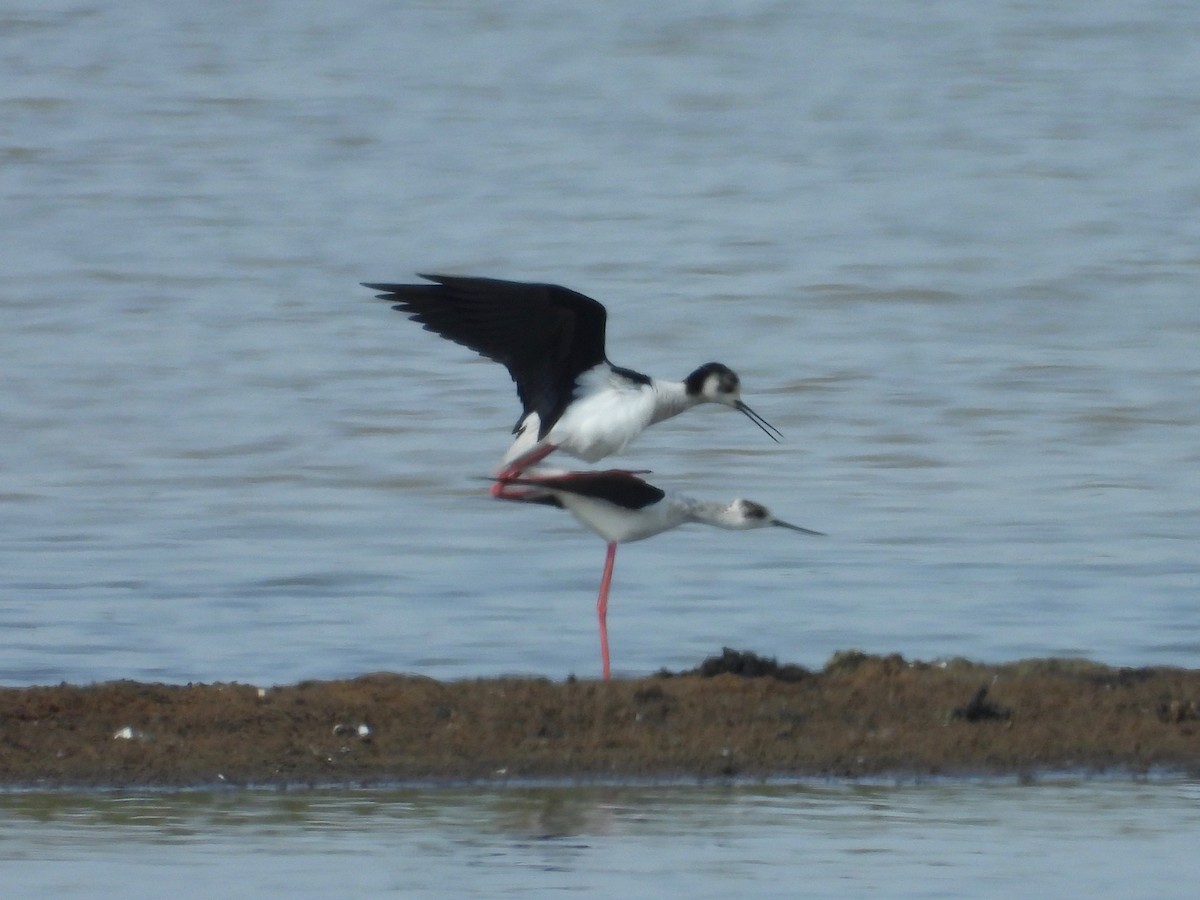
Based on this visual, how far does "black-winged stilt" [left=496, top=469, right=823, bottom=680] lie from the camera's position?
779cm

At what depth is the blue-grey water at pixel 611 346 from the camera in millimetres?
8688

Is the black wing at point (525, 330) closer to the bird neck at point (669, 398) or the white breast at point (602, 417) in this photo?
the white breast at point (602, 417)

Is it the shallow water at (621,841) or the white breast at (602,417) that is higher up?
the white breast at (602,417)

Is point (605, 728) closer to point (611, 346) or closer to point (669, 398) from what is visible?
point (669, 398)

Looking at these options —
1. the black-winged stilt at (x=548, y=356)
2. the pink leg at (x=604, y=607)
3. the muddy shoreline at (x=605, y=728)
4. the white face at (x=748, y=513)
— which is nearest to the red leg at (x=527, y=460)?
the black-winged stilt at (x=548, y=356)

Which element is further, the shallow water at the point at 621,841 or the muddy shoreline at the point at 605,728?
the muddy shoreline at the point at 605,728

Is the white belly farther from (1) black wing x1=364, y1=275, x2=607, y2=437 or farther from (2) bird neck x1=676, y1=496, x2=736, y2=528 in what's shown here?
(2) bird neck x1=676, y1=496, x2=736, y2=528

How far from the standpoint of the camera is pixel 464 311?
8.26m

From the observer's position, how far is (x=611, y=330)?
633 inches

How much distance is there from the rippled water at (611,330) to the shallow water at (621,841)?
6.08ft

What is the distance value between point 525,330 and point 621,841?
260 centimetres

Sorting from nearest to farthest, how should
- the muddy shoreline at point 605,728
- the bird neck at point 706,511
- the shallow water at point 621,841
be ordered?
1. the shallow water at point 621,841
2. the muddy shoreline at point 605,728
3. the bird neck at point 706,511

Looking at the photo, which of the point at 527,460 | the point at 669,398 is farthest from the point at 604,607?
the point at 669,398

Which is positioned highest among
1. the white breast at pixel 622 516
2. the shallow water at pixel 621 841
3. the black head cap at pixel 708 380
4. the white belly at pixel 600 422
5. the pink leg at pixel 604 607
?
the black head cap at pixel 708 380
